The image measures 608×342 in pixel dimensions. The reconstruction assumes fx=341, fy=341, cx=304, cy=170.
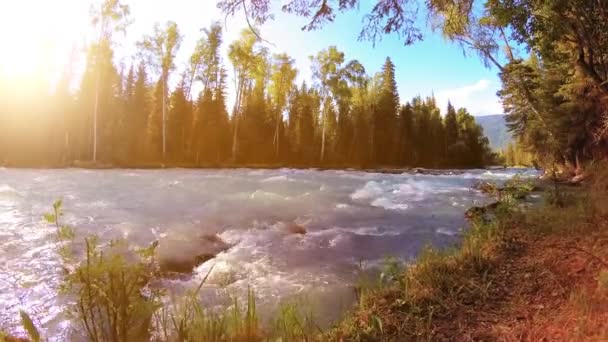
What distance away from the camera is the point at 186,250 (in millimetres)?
5441

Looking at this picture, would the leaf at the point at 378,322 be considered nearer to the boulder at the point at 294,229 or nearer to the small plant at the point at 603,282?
the small plant at the point at 603,282

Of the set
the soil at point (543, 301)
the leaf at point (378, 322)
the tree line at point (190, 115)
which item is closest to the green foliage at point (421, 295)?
the leaf at point (378, 322)

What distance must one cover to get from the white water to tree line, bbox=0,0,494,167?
2223 centimetres

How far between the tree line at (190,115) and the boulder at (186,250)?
2587 centimetres

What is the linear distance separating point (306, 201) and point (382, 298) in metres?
6.75

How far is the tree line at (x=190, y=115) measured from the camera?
106ft

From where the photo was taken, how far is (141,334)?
2.04 metres

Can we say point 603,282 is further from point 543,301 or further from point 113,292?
point 113,292

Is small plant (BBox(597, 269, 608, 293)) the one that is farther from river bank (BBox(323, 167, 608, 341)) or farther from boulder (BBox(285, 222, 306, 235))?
boulder (BBox(285, 222, 306, 235))

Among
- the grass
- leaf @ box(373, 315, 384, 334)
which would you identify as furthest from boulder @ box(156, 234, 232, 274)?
leaf @ box(373, 315, 384, 334)

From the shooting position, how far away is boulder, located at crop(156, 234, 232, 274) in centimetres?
475

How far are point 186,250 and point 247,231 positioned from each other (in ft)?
4.80

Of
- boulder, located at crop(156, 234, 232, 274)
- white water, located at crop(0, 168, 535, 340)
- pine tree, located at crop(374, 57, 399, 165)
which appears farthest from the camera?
pine tree, located at crop(374, 57, 399, 165)

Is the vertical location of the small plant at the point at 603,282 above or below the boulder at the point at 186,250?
above
